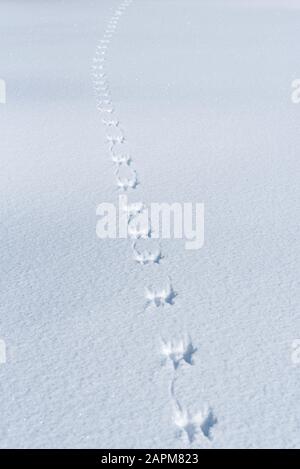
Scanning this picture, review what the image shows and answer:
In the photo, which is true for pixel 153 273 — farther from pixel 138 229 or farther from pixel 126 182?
pixel 126 182

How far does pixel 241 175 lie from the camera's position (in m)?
3.38

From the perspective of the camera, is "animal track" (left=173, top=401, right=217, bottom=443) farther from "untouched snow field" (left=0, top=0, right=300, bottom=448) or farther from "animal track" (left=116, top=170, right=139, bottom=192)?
"animal track" (left=116, top=170, right=139, bottom=192)

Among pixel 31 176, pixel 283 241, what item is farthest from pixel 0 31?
pixel 283 241

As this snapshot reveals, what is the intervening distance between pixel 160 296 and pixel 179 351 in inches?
13.6

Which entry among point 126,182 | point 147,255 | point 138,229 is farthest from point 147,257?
point 126,182

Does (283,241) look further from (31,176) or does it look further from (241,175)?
(31,176)

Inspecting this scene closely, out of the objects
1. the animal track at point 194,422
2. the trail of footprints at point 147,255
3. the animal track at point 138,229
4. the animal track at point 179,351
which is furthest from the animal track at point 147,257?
the animal track at point 194,422

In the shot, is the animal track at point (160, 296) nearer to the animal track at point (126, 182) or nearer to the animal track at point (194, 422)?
the animal track at point (194, 422)

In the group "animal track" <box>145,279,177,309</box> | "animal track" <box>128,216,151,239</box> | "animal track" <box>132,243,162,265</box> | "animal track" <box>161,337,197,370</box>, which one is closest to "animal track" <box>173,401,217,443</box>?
"animal track" <box>161,337,197,370</box>

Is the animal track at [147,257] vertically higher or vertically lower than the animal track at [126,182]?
lower

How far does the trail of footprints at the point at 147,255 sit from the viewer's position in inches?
63.8

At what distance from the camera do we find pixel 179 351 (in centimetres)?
191

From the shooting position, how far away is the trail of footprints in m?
1.62

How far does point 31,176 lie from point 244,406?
207cm
